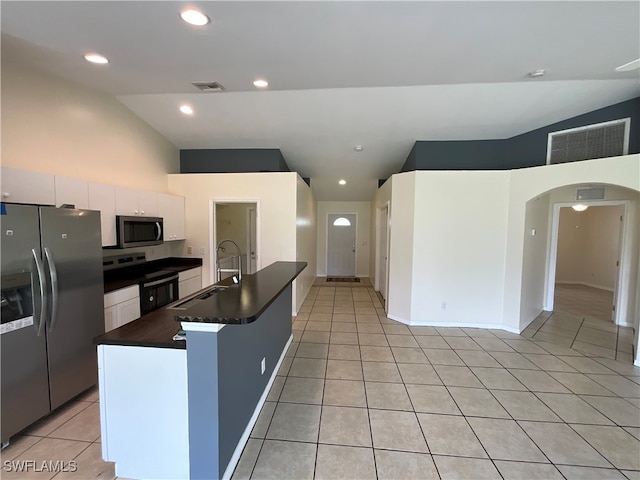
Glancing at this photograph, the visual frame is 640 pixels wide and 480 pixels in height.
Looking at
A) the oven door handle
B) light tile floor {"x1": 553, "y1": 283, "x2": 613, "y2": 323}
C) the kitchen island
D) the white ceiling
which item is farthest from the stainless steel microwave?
light tile floor {"x1": 553, "y1": 283, "x2": 613, "y2": 323}

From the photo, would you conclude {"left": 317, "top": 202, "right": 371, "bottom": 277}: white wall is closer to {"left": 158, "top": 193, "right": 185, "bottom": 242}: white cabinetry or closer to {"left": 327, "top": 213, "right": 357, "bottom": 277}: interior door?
{"left": 327, "top": 213, "right": 357, "bottom": 277}: interior door

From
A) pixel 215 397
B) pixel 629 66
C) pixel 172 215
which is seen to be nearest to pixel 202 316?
pixel 215 397

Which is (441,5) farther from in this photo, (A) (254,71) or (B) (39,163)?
(B) (39,163)

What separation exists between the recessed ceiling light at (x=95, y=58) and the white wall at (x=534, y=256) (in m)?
5.16

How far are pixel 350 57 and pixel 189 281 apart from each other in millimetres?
3795

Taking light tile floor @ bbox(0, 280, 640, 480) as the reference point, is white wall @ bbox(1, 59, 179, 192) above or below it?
above

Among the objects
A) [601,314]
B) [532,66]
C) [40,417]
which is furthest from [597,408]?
[40,417]

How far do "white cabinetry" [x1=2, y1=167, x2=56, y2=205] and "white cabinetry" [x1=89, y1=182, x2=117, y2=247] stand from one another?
1.49 ft

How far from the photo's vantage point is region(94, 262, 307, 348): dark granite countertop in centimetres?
150

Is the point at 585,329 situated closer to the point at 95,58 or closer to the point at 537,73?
the point at 537,73

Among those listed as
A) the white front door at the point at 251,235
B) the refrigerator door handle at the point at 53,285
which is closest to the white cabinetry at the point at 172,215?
the refrigerator door handle at the point at 53,285

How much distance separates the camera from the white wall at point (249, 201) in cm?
465

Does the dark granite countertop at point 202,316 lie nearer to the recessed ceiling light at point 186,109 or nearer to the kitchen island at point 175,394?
the kitchen island at point 175,394

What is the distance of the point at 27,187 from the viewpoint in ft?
7.75
